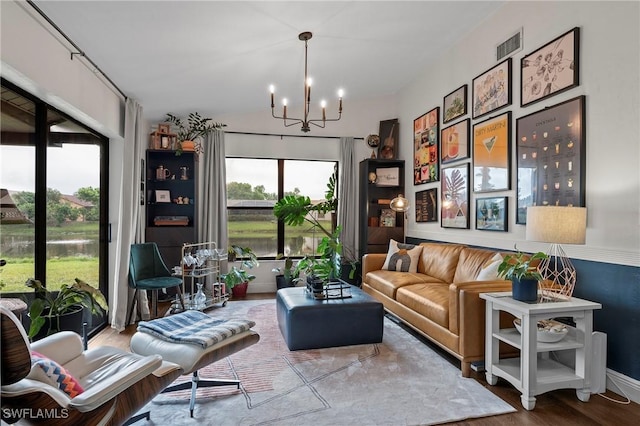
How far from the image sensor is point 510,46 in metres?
3.67

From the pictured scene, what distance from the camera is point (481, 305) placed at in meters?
2.78

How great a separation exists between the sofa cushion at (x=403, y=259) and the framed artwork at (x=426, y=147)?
1.03 m

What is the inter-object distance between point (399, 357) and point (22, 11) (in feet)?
11.9

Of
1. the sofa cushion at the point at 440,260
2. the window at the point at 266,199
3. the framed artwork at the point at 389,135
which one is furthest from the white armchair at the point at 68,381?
the framed artwork at the point at 389,135

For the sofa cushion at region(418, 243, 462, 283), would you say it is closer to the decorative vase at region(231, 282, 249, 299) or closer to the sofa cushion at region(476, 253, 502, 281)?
the sofa cushion at region(476, 253, 502, 281)

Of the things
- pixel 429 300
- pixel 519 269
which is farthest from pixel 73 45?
pixel 519 269

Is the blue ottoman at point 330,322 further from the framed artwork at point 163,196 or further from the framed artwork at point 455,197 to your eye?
the framed artwork at point 163,196

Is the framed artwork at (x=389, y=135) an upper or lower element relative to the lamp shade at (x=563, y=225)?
upper

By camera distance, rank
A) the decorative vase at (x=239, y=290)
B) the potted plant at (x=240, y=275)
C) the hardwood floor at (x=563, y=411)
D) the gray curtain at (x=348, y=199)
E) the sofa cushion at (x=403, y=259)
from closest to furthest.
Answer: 1. the hardwood floor at (x=563, y=411)
2. the sofa cushion at (x=403, y=259)
3. the potted plant at (x=240, y=275)
4. the decorative vase at (x=239, y=290)
5. the gray curtain at (x=348, y=199)

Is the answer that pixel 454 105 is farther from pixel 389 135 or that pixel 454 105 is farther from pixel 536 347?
pixel 536 347

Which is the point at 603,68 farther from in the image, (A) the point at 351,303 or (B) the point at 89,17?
(B) the point at 89,17

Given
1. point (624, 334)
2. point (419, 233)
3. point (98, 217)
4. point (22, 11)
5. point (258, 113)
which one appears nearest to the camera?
point (22, 11)

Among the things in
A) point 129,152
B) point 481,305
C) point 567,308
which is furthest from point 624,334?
point 129,152

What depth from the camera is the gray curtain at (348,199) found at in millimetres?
6027
